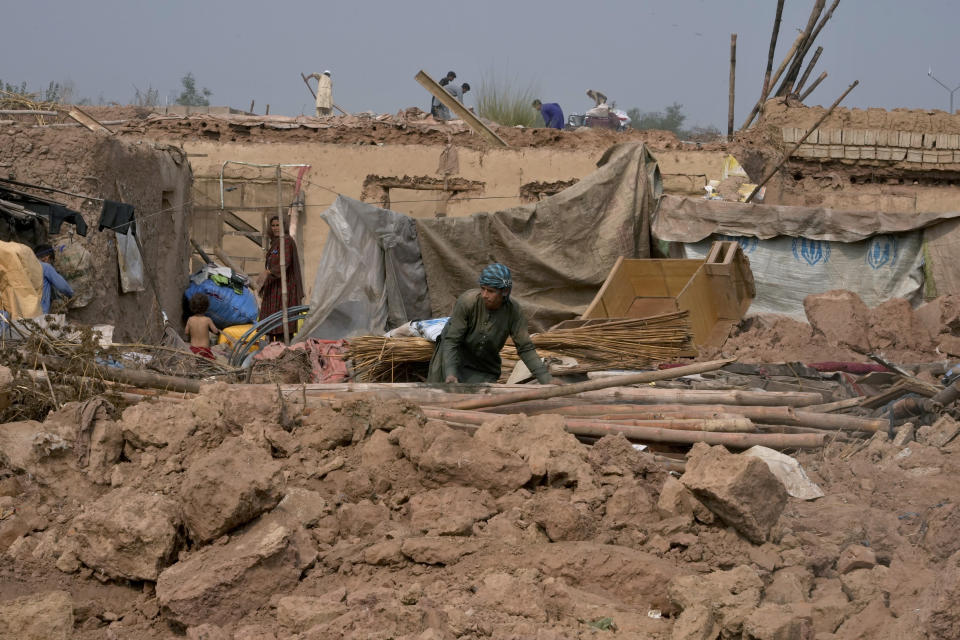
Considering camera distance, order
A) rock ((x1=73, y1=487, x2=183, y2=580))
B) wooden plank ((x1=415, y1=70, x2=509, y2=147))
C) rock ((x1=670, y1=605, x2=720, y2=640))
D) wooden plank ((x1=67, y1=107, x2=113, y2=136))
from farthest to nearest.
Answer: wooden plank ((x1=415, y1=70, x2=509, y2=147)) → wooden plank ((x1=67, y1=107, x2=113, y2=136)) → rock ((x1=73, y1=487, x2=183, y2=580)) → rock ((x1=670, y1=605, x2=720, y2=640))

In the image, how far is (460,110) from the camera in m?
A: 12.6

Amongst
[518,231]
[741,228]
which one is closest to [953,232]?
[741,228]

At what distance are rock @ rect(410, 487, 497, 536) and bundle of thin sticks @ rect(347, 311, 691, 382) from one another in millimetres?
2663

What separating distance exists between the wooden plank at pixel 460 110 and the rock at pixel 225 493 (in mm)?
9423

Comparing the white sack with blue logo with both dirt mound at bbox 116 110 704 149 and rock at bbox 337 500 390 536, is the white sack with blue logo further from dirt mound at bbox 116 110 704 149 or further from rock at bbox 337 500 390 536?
rock at bbox 337 500 390 536

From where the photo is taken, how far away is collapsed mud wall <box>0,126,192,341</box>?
760 centimetres

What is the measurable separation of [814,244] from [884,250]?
2.60 ft

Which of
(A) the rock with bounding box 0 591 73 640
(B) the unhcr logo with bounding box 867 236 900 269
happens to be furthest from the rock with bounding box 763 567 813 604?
(B) the unhcr logo with bounding box 867 236 900 269

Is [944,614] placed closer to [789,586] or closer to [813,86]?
[789,586]

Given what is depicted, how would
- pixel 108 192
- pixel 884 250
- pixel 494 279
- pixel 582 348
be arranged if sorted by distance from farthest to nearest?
pixel 884 250, pixel 108 192, pixel 582 348, pixel 494 279

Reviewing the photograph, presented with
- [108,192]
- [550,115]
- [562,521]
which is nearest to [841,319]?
[562,521]

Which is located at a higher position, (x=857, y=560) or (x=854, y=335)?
(x=854, y=335)

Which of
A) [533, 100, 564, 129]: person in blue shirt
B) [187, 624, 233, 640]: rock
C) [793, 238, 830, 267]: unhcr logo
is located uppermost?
[533, 100, 564, 129]: person in blue shirt

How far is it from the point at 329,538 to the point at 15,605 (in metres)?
1.06
